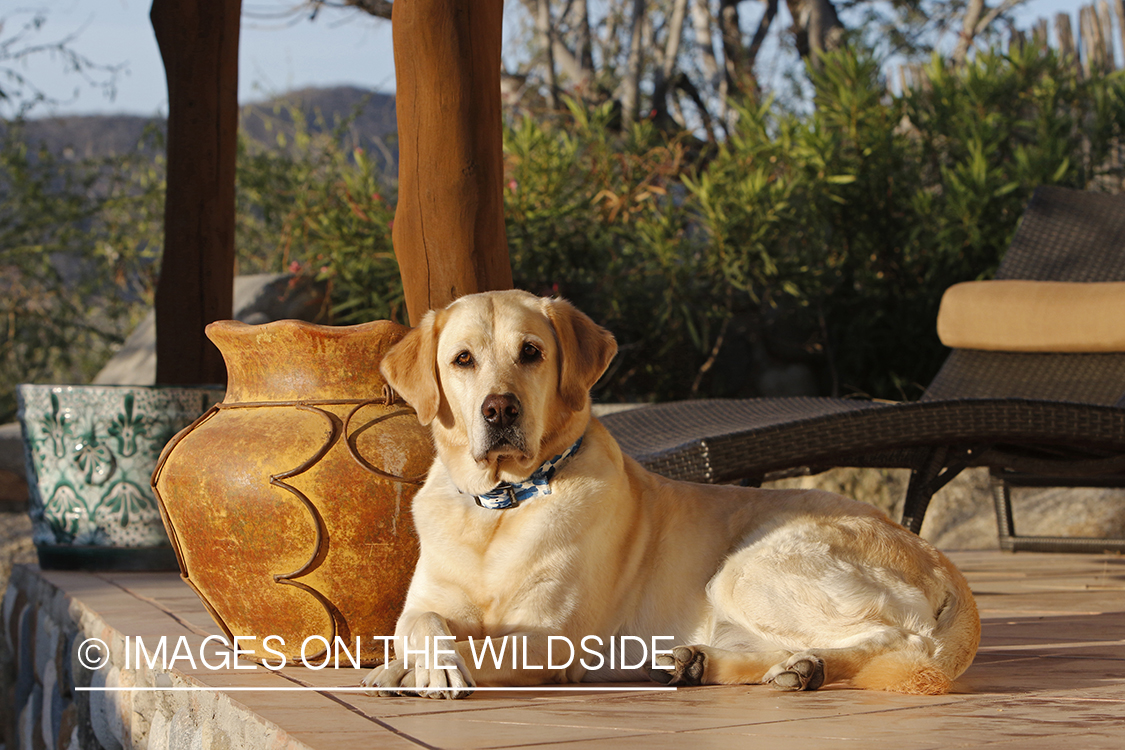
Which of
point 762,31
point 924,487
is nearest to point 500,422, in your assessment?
point 924,487

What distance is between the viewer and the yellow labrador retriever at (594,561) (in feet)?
7.29

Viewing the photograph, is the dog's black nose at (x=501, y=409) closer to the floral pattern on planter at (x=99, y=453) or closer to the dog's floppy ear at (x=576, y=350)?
the dog's floppy ear at (x=576, y=350)

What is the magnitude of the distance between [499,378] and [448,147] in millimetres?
932

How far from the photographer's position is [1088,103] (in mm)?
7496

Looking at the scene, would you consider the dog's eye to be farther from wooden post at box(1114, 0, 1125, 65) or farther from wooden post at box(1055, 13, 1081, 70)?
wooden post at box(1114, 0, 1125, 65)

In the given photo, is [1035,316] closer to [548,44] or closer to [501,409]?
[501,409]

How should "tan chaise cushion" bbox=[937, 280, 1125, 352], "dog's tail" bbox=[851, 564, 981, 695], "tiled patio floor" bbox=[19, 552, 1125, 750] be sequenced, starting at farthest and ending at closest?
"tan chaise cushion" bbox=[937, 280, 1125, 352] → "dog's tail" bbox=[851, 564, 981, 695] → "tiled patio floor" bbox=[19, 552, 1125, 750]

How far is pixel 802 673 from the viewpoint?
217cm

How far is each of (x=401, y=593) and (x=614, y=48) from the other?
33.3 ft

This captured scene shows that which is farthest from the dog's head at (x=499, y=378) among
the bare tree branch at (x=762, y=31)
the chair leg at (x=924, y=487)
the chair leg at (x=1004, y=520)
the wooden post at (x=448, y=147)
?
the bare tree branch at (x=762, y=31)

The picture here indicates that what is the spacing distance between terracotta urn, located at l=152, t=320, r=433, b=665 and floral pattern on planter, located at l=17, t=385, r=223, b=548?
1.57 meters

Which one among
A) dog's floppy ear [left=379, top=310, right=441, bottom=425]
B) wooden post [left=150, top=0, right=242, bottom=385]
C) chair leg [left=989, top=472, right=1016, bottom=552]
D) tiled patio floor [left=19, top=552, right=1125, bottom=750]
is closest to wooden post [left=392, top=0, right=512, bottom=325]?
dog's floppy ear [left=379, top=310, right=441, bottom=425]

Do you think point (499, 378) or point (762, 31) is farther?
point (762, 31)

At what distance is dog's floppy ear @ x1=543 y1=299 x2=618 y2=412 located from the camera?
7.84ft
